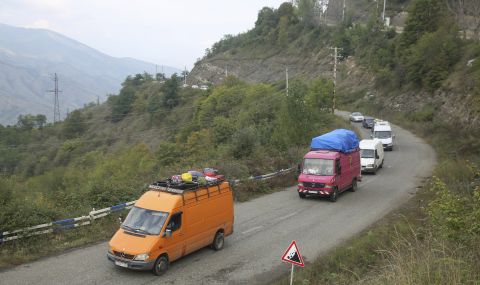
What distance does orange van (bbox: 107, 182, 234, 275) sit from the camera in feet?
37.1

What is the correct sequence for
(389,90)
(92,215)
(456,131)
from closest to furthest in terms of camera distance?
1. (92,215)
2. (456,131)
3. (389,90)

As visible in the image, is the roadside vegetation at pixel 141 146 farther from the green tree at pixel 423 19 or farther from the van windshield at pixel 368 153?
the green tree at pixel 423 19

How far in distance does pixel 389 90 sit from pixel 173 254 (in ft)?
203

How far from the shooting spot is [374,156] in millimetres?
29328

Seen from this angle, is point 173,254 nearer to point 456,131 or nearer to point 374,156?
point 374,156

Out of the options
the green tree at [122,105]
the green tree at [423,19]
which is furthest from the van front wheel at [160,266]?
the green tree at [122,105]

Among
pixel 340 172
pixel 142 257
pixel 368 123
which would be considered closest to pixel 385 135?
pixel 368 123

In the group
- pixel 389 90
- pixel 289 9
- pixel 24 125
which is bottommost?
pixel 24 125

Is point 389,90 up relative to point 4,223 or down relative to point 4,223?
up

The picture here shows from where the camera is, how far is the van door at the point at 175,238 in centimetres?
1184

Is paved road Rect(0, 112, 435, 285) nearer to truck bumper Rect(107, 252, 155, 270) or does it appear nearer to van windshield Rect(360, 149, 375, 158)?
truck bumper Rect(107, 252, 155, 270)

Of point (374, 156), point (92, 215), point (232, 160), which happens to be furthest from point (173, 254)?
point (374, 156)

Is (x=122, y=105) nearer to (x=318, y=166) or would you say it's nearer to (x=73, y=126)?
(x=73, y=126)

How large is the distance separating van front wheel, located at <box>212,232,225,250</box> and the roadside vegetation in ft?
12.7
